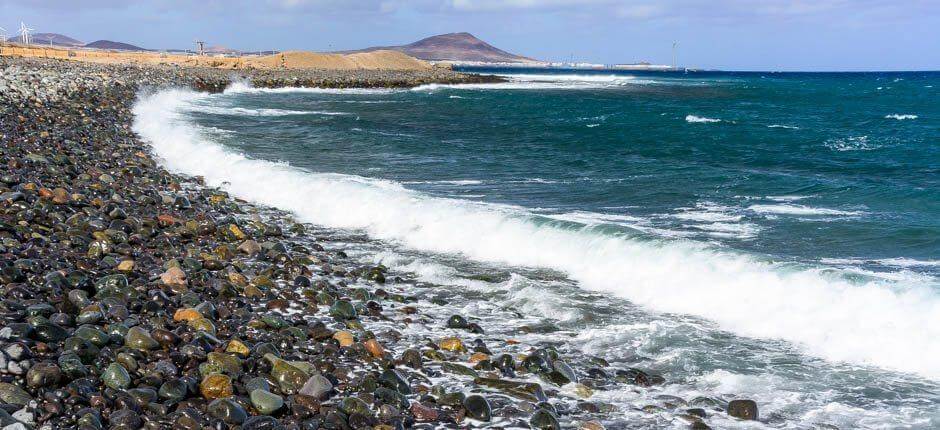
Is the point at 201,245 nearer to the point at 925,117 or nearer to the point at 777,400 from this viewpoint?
the point at 777,400

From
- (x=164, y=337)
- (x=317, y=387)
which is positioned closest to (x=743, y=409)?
(x=317, y=387)

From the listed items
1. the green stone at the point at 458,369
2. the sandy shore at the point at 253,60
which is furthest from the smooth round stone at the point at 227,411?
the sandy shore at the point at 253,60

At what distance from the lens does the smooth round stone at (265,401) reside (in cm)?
475

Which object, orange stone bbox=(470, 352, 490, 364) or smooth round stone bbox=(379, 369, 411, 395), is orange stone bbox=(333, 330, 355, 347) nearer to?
smooth round stone bbox=(379, 369, 411, 395)

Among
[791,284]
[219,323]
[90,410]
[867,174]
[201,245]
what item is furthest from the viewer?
[867,174]

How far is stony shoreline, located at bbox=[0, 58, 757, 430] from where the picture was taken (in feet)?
15.2

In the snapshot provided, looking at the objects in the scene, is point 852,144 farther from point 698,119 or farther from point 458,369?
point 458,369

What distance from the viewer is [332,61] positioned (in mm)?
87688

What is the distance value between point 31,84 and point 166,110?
5.02 metres

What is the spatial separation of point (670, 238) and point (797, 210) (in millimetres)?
4483

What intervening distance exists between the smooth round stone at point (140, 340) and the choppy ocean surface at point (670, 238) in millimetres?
3174

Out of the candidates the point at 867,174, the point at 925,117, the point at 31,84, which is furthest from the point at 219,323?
the point at 925,117

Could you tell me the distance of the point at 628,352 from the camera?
260 inches

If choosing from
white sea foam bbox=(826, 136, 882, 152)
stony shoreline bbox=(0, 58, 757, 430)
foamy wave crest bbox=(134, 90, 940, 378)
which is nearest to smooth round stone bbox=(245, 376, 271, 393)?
stony shoreline bbox=(0, 58, 757, 430)
